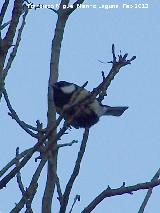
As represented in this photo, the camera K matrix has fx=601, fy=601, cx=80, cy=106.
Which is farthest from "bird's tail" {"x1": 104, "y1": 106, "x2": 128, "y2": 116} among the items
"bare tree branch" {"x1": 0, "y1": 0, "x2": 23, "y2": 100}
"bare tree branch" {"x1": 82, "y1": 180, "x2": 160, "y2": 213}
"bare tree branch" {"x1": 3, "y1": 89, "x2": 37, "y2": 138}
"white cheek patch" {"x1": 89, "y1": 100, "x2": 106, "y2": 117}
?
"bare tree branch" {"x1": 0, "y1": 0, "x2": 23, "y2": 100}

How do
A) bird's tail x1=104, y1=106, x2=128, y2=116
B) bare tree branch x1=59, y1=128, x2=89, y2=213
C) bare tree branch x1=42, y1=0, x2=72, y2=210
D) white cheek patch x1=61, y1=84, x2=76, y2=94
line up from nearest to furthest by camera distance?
bare tree branch x1=59, y1=128, x2=89, y2=213
bare tree branch x1=42, y1=0, x2=72, y2=210
white cheek patch x1=61, y1=84, x2=76, y2=94
bird's tail x1=104, y1=106, x2=128, y2=116

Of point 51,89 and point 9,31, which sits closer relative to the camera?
point 9,31

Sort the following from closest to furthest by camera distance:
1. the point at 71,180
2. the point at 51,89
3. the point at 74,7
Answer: the point at 71,180
the point at 51,89
the point at 74,7

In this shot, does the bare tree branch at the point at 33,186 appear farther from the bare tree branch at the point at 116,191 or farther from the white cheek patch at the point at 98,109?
the white cheek patch at the point at 98,109

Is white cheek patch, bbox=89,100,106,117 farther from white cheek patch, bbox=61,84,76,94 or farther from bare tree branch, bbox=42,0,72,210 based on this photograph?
bare tree branch, bbox=42,0,72,210

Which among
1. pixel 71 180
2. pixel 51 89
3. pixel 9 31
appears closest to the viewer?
pixel 9 31

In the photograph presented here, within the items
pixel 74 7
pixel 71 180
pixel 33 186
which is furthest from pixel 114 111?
pixel 33 186

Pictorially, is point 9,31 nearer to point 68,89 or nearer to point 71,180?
point 71,180

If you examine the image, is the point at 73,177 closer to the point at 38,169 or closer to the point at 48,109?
the point at 38,169

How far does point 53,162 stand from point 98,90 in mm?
810

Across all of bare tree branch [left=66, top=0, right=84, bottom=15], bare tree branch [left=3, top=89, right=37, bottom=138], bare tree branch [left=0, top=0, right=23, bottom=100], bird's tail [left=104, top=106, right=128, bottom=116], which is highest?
bird's tail [left=104, top=106, right=128, bottom=116]

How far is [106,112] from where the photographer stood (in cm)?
555

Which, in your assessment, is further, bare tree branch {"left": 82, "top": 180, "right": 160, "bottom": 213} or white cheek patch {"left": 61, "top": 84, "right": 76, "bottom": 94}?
white cheek patch {"left": 61, "top": 84, "right": 76, "bottom": 94}

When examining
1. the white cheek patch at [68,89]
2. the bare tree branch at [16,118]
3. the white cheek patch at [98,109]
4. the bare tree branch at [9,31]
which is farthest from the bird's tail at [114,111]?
the bare tree branch at [9,31]
